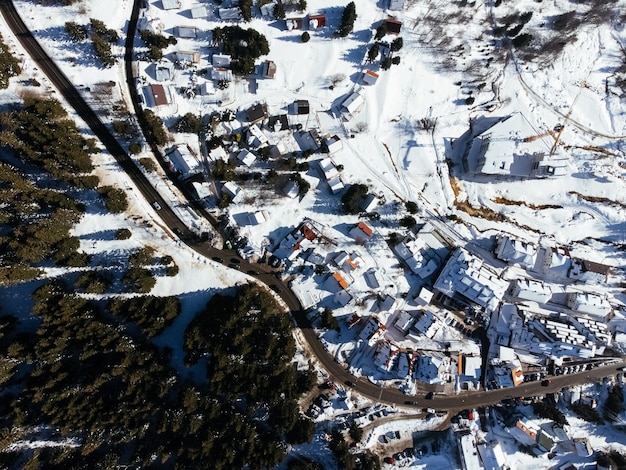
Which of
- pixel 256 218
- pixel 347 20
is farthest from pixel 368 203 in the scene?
pixel 347 20

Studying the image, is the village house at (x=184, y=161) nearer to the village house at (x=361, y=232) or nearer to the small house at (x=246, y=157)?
the small house at (x=246, y=157)

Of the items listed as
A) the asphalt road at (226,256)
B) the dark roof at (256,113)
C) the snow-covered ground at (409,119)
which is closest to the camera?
the asphalt road at (226,256)

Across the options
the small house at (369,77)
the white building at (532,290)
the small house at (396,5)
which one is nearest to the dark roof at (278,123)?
the small house at (369,77)

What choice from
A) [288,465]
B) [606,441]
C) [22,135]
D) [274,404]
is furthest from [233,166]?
[606,441]

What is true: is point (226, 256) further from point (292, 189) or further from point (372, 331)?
point (372, 331)

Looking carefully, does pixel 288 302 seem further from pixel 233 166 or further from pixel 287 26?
pixel 287 26

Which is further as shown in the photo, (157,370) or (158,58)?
(158,58)
